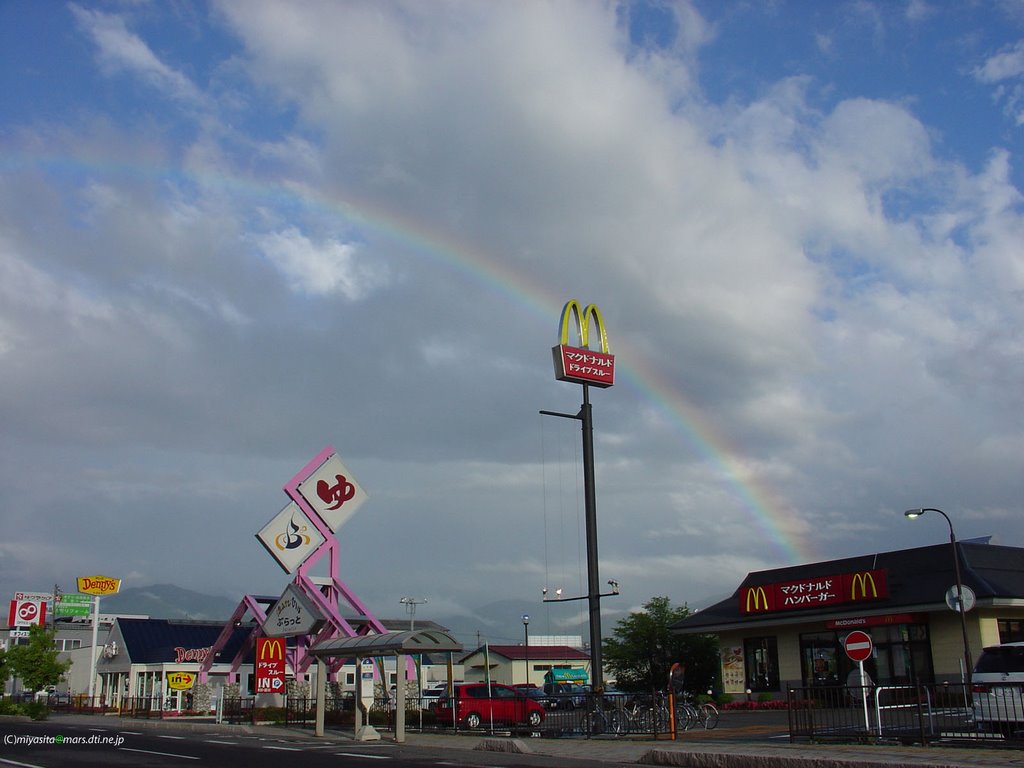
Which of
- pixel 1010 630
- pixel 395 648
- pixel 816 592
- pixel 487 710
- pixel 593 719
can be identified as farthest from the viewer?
pixel 816 592

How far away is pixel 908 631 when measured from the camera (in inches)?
1442

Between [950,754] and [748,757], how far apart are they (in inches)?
138

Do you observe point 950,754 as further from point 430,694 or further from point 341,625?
point 430,694

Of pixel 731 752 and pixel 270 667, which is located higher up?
pixel 270 667

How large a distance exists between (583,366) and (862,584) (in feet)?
48.2

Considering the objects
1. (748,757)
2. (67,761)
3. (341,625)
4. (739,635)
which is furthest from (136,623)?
(748,757)

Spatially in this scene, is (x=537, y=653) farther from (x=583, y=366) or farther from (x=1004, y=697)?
(x=1004, y=697)

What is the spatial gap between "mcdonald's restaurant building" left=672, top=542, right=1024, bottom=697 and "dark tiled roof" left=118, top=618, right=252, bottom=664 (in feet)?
89.5

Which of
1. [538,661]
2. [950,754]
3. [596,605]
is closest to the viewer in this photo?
[950,754]

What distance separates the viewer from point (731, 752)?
698 inches

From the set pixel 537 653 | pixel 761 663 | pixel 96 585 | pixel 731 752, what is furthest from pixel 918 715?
pixel 537 653

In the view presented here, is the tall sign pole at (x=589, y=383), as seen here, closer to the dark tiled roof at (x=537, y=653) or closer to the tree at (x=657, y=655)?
the tree at (x=657, y=655)

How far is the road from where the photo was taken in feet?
61.1

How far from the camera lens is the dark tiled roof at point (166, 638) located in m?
54.6
